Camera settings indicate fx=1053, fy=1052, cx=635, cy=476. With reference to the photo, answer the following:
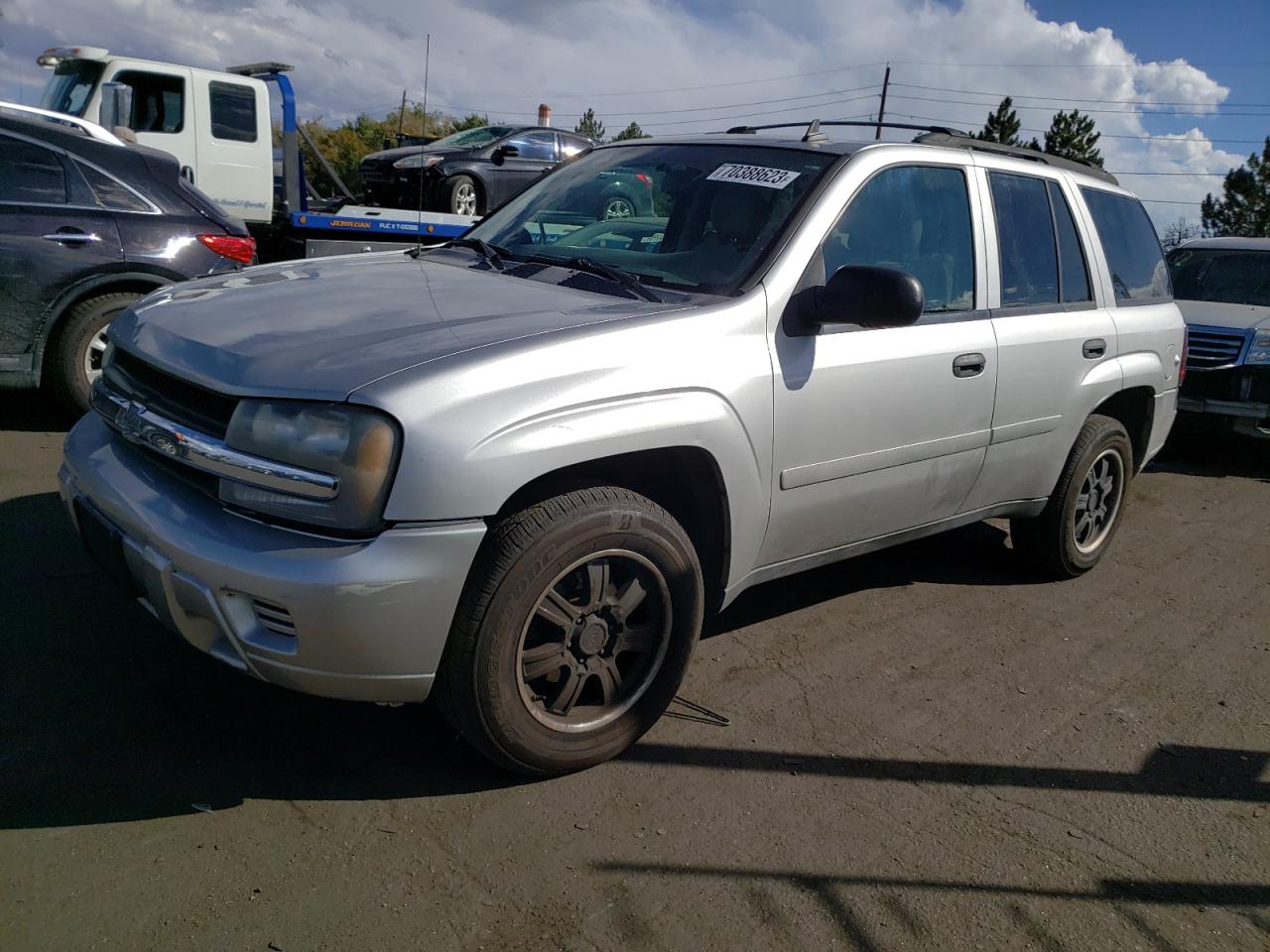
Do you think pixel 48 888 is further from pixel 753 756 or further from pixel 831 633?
pixel 831 633

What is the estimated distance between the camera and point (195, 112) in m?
10.9

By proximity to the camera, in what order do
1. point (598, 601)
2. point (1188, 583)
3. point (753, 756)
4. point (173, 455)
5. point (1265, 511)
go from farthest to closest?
point (1265, 511) < point (1188, 583) < point (753, 756) < point (598, 601) < point (173, 455)

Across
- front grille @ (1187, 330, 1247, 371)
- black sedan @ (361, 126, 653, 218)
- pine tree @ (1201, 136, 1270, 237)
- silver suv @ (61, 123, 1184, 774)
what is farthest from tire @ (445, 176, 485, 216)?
pine tree @ (1201, 136, 1270, 237)

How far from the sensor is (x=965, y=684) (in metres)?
3.82

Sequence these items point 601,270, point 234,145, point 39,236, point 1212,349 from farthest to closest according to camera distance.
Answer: point 234,145 < point 1212,349 < point 39,236 < point 601,270

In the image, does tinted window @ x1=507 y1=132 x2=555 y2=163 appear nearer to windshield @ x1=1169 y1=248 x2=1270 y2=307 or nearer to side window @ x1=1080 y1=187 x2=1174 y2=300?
windshield @ x1=1169 y1=248 x2=1270 y2=307

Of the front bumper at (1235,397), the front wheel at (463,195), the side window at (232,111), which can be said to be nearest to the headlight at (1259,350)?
the front bumper at (1235,397)

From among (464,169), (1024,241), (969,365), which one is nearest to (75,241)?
(969,365)

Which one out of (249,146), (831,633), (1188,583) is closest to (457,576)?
(831,633)

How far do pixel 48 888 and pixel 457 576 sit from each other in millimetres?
1125

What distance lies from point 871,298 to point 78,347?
473cm

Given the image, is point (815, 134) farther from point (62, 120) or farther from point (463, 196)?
point (463, 196)

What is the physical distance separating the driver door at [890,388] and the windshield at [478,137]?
35.0 feet

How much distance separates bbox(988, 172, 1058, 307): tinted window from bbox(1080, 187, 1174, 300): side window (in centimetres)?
47
